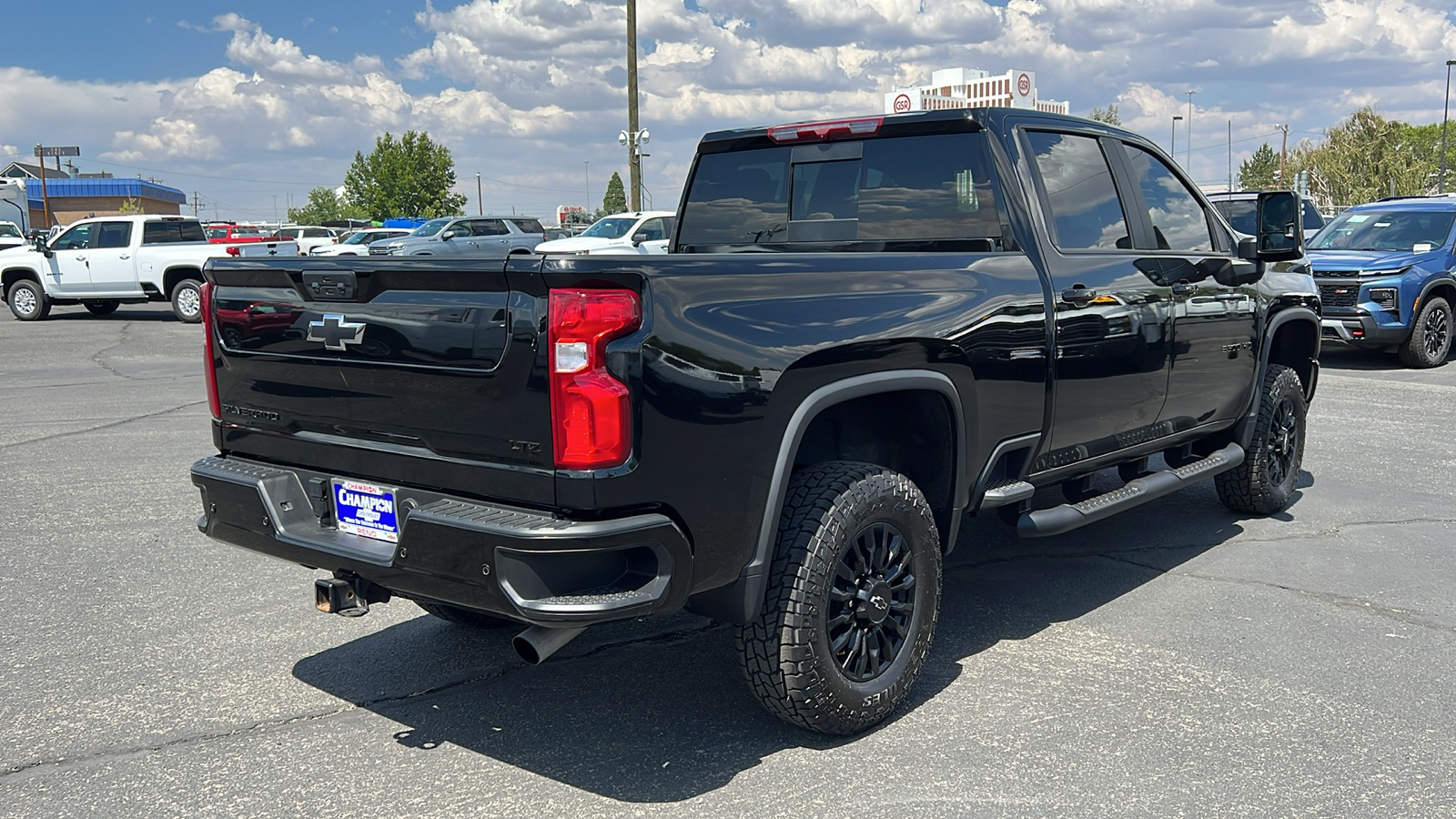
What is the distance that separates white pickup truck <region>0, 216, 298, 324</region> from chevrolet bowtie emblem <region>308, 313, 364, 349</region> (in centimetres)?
1724

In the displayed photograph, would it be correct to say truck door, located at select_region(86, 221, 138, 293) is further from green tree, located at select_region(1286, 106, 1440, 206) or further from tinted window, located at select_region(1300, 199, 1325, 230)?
green tree, located at select_region(1286, 106, 1440, 206)

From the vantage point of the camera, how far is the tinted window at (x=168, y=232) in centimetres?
2010

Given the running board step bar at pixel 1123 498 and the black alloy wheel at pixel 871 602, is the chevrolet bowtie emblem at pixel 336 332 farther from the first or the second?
the running board step bar at pixel 1123 498

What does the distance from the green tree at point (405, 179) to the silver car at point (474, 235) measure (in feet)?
181

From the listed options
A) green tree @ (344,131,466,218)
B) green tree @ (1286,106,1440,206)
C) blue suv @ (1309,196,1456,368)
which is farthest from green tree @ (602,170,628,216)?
blue suv @ (1309,196,1456,368)

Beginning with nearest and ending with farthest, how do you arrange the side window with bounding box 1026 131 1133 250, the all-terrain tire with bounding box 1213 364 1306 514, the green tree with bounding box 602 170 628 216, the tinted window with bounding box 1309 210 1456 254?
1. the side window with bounding box 1026 131 1133 250
2. the all-terrain tire with bounding box 1213 364 1306 514
3. the tinted window with bounding box 1309 210 1456 254
4. the green tree with bounding box 602 170 628 216

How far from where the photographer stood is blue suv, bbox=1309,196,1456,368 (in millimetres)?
12633

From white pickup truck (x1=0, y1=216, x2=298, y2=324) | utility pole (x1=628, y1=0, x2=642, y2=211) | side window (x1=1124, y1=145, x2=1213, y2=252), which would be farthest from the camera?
utility pole (x1=628, y1=0, x2=642, y2=211)

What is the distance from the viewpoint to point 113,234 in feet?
66.8

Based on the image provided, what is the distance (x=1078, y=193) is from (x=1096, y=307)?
1.81 ft

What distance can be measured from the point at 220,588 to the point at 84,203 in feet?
461

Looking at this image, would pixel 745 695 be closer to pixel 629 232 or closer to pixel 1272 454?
pixel 1272 454

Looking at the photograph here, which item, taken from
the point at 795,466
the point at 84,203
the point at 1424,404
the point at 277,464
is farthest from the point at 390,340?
the point at 84,203

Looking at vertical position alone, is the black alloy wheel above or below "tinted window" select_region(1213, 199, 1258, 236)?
A: below
